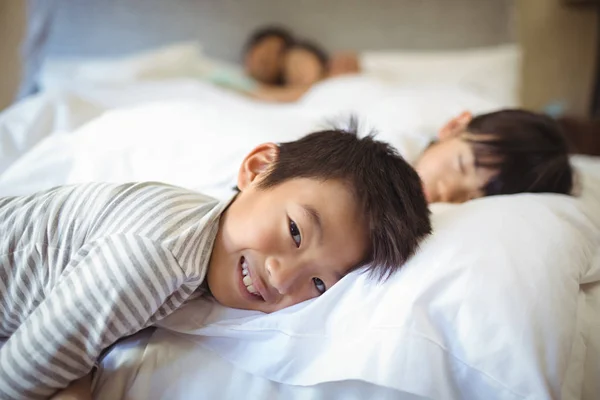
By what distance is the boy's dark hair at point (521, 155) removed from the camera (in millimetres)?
980

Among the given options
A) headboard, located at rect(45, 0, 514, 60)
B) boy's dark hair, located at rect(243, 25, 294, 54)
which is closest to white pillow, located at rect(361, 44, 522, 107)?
headboard, located at rect(45, 0, 514, 60)

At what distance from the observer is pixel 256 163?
2.65 feet

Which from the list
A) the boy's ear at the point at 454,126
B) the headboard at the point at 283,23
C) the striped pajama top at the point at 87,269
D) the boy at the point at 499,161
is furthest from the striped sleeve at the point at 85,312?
the headboard at the point at 283,23

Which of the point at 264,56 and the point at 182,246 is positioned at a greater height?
the point at 264,56

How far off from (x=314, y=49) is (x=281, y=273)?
6.08 ft

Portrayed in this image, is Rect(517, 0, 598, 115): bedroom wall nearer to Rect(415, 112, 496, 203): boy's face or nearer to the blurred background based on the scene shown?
the blurred background

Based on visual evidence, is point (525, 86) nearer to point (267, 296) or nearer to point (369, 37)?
point (369, 37)

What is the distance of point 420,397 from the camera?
59 cm

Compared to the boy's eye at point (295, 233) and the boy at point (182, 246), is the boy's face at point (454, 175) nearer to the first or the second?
the boy at point (182, 246)

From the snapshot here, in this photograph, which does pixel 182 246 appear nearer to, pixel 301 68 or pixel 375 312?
pixel 375 312

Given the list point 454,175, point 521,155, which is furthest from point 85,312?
point 521,155

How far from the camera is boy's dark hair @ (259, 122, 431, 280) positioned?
2.18ft

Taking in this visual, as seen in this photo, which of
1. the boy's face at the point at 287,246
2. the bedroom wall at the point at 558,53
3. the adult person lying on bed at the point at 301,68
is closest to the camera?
the boy's face at the point at 287,246

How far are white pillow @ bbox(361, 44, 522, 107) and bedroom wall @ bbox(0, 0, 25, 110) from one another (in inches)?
51.3
